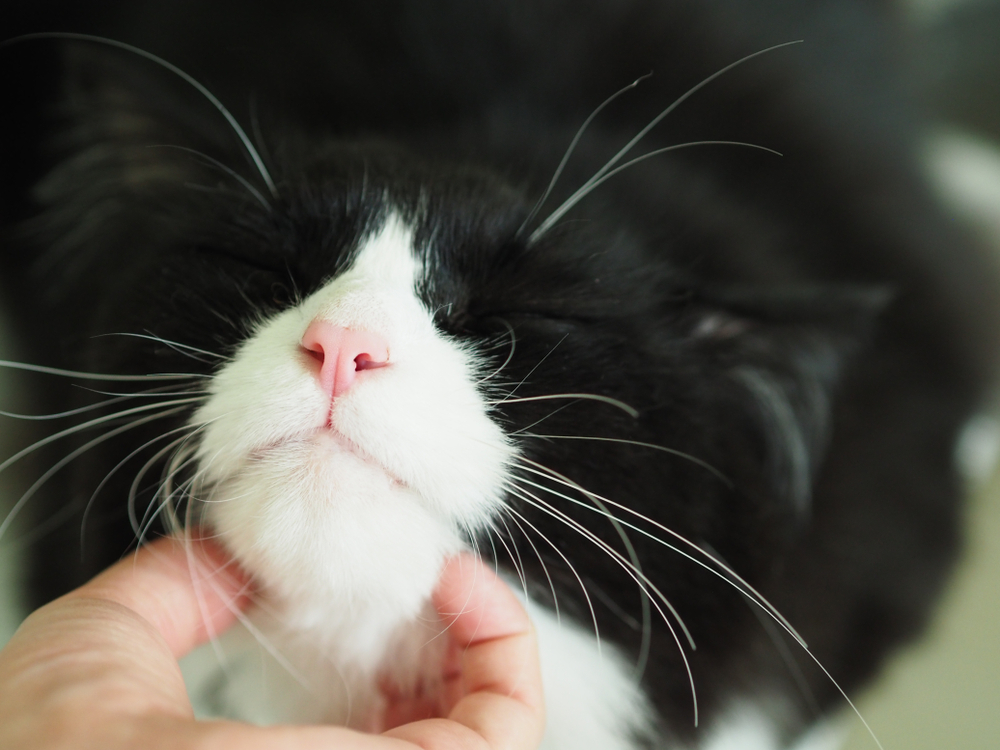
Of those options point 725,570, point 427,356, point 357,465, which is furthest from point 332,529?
point 725,570

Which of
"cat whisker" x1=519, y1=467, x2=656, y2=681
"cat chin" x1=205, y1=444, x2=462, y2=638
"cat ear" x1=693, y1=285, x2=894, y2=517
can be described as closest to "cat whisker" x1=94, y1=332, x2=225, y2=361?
"cat chin" x1=205, y1=444, x2=462, y2=638

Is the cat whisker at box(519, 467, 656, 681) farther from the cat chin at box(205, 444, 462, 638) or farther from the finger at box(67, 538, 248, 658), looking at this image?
the finger at box(67, 538, 248, 658)

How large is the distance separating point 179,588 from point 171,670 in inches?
5.3

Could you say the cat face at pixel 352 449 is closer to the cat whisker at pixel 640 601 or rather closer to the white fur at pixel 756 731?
the cat whisker at pixel 640 601

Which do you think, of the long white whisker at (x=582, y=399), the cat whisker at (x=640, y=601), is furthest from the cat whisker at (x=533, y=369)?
the cat whisker at (x=640, y=601)

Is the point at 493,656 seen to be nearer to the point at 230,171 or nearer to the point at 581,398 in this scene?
the point at 581,398

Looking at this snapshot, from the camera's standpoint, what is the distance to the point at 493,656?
0.68m

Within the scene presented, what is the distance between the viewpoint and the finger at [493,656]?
2.09 ft

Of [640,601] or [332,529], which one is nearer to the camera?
[332,529]

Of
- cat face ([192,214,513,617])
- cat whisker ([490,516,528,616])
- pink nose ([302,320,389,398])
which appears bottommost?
cat whisker ([490,516,528,616])

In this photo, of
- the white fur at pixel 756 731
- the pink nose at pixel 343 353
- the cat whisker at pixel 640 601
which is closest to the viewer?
the pink nose at pixel 343 353

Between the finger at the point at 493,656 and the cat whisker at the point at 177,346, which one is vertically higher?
the cat whisker at the point at 177,346

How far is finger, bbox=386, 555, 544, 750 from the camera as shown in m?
0.64

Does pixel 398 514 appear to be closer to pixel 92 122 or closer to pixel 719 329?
pixel 719 329
